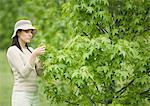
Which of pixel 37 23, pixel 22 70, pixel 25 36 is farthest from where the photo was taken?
pixel 37 23

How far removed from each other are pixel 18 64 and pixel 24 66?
0.25 ft

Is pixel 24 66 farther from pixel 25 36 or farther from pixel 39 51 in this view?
pixel 25 36

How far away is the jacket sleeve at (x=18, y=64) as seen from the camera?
6215mm

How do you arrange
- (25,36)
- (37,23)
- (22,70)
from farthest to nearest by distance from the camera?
(37,23) < (25,36) < (22,70)

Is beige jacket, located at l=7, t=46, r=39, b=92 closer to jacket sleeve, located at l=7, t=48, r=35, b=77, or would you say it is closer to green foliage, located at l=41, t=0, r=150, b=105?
jacket sleeve, located at l=7, t=48, r=35, b=77

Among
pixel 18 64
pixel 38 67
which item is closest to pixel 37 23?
pixel 38 67

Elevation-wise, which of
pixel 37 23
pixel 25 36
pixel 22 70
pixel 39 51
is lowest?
pixel 22 70

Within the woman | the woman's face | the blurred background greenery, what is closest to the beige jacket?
the woman

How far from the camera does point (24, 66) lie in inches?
245

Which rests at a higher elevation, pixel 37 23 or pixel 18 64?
pixel 37 23

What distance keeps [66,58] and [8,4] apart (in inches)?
739

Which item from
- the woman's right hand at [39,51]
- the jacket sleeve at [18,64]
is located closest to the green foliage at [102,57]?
the woman's right hand at [39,51]

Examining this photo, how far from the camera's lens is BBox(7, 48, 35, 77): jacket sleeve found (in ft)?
20.4

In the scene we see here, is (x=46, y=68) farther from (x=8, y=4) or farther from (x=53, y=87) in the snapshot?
(x=8, y=4)
